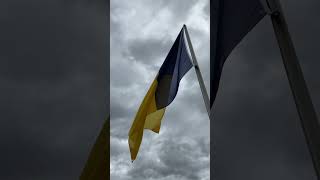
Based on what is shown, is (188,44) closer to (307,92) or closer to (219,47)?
(219,47)

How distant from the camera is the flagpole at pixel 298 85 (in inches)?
287

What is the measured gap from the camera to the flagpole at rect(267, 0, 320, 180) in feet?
23.9

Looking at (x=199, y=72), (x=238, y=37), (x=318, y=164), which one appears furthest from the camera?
(x=199, y=72)

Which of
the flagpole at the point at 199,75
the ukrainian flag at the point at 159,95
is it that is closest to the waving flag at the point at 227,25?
the flagpole at the point at 199,75

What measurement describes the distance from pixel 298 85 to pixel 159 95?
41.0 feet

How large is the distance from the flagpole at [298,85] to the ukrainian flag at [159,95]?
1045cm

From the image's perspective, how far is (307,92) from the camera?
25.1 feet

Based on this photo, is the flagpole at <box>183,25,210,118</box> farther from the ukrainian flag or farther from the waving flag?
the waving flag

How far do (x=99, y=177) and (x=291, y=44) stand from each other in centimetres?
776

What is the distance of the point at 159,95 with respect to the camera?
789 inches

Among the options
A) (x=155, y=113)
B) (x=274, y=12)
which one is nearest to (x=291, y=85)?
(x=274, y=12)

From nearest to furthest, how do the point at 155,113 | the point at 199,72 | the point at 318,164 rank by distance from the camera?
the point at 318,164 < the point at 199,72 < the point at 155,113

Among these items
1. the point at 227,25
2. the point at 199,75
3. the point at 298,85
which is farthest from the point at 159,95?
the point at 298,85

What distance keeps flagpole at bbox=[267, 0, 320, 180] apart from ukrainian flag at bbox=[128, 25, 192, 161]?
10.5 metres
